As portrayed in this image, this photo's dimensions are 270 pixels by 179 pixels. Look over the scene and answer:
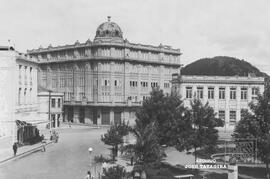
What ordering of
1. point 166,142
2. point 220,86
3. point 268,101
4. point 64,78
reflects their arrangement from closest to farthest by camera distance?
point 268,101 → point 166,142 → point 220,86 → point 64,78

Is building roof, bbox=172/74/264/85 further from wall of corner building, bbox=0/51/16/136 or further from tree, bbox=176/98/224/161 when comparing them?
tree, bbox=176/98/224/161

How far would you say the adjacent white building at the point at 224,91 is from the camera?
211 feet

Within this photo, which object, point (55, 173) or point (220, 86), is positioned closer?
point (55, 173)

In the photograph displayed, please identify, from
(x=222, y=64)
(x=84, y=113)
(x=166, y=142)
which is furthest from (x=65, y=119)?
(x=222, y=64)

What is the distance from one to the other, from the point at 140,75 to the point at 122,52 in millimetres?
7303

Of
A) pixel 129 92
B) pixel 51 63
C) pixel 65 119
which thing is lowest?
pixel 65 119

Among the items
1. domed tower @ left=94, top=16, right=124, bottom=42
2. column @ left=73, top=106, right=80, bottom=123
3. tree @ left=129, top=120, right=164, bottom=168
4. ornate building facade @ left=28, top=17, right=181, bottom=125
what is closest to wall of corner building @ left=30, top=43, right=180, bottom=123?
ornate building facade @ left=28, top=17, right=181, bottom=125

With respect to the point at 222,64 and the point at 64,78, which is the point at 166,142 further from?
the point at 222,64

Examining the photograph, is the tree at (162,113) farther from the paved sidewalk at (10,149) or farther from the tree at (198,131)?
the paved sidewalk at (10,149)

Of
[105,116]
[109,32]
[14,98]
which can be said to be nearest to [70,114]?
[105,116]

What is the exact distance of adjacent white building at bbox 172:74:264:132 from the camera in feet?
211

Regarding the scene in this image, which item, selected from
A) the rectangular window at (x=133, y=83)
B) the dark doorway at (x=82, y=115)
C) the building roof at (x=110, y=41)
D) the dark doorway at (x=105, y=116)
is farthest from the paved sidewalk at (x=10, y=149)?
the rectangular window at (x=133, y=83)

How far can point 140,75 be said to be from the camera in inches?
3600

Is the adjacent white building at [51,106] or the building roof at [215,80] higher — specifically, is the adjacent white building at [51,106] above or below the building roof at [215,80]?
below
